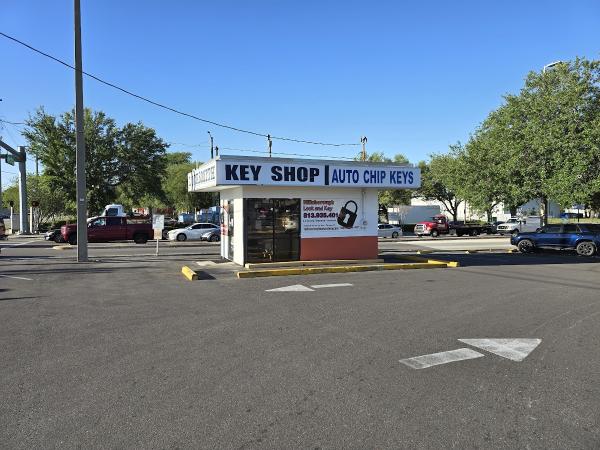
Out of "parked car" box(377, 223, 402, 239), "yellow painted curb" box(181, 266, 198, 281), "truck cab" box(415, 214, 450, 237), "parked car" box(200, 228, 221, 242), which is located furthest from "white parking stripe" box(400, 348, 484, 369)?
"truck cab" box(415, 214, 450, 237)

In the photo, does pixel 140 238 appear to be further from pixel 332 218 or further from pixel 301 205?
pixel 332 218

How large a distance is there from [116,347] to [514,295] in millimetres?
8335

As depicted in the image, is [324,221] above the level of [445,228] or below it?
above

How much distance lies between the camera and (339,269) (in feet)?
48.4

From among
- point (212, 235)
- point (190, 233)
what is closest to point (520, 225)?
point (212, 235)

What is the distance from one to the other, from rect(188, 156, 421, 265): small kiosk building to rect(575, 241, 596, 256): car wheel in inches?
419

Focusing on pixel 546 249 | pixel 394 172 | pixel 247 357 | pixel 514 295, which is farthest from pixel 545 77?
pixel 247 357

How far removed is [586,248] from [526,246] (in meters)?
2.67

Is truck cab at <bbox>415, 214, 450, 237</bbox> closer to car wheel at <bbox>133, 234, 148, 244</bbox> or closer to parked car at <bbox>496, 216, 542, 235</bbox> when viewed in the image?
parked car at <bbox>496, 216, 542, 235</bbox>

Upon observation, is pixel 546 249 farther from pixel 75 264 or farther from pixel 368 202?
pixel 75 264

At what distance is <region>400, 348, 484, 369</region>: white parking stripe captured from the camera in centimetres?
571

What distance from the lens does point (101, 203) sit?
40906 millimetres

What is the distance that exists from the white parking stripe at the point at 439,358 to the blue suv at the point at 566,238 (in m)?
19.2

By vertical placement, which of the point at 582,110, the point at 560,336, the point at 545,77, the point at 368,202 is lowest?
the point at 560,336
